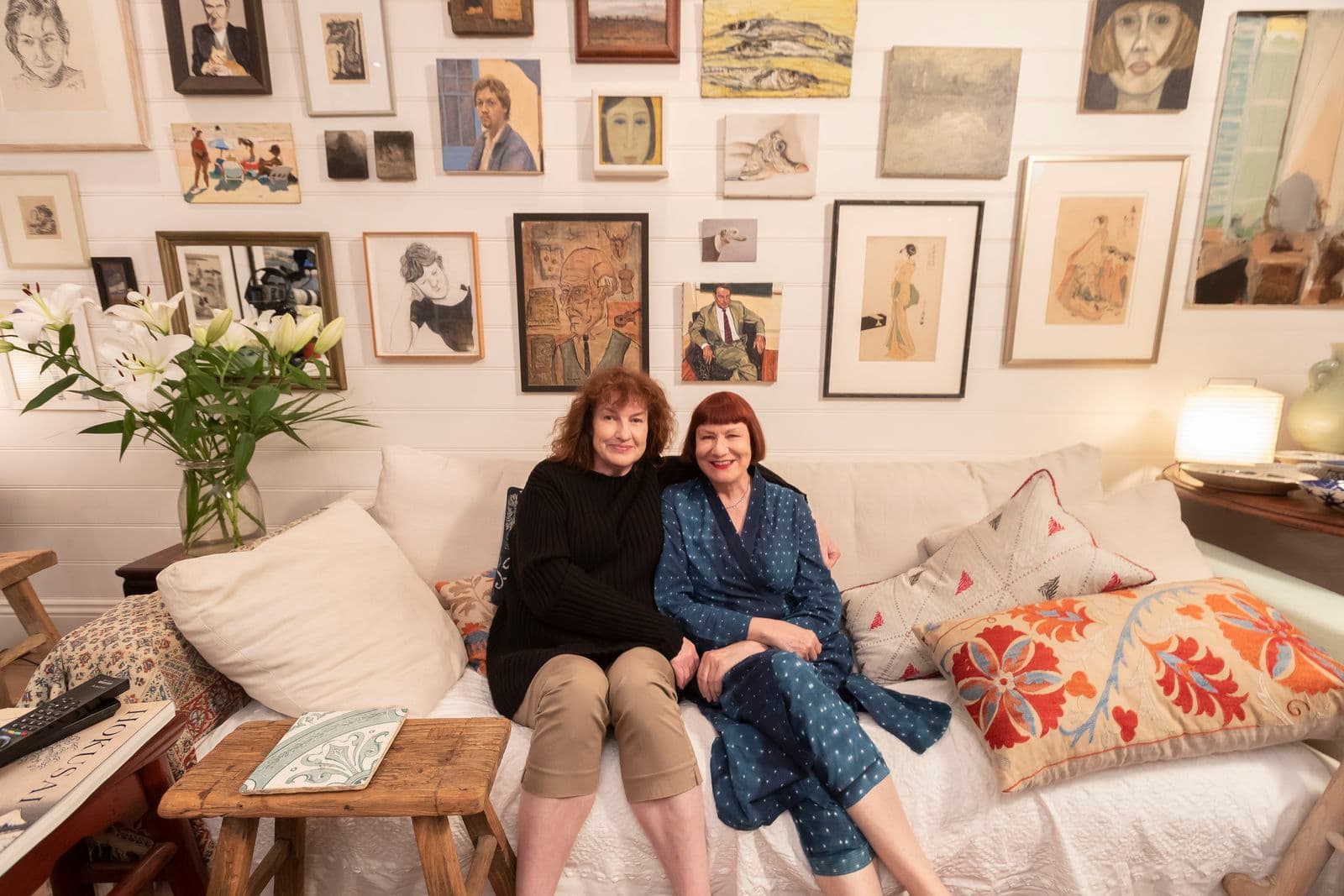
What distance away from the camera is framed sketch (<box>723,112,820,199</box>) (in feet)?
6.00

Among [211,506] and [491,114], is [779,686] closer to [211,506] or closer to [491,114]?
[211,506]

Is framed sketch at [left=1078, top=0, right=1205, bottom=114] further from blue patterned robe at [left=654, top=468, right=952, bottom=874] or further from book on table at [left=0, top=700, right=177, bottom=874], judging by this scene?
book on table at [left=0, top=700, right=177, bottom=874]

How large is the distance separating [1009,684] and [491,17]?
7.00ft

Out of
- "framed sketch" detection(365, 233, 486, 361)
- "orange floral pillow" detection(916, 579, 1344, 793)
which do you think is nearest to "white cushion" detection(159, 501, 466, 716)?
"framed sketch" detection(365, 233, 486, 361)

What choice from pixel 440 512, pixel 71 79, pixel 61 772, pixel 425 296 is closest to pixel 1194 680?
pixel 440 512

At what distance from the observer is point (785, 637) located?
4.62 ft

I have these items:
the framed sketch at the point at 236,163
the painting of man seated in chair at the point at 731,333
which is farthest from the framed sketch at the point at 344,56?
the painting of man seated in chair at the point at 731,333

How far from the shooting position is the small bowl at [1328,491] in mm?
1509

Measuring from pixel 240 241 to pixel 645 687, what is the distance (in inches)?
72.2

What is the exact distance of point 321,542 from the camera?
56.6 inches

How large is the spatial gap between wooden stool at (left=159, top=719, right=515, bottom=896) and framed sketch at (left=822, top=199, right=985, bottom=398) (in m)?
1.49

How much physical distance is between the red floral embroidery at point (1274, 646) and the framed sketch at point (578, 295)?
1550 millimetres

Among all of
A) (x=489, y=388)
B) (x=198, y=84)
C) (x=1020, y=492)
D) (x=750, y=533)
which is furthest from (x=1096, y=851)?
(x=198, y=84)

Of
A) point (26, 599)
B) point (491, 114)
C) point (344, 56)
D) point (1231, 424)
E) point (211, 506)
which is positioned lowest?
point (26, 599)
